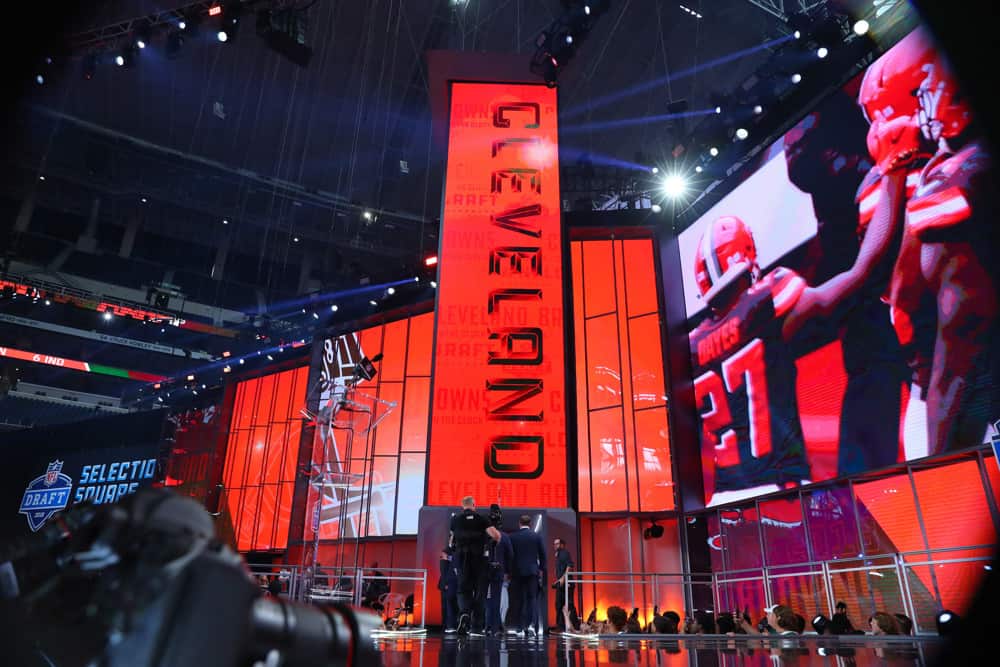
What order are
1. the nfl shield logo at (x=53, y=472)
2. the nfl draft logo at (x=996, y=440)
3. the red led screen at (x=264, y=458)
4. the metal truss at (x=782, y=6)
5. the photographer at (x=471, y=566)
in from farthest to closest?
the nfl shield logo at (x=53, y=472)
the red led screen at (x=264, y=458)
the metal truss at (x=782, y=6)
the photographer at (x=471, y=566)
the nfl draft logo at (x=996, y=440)

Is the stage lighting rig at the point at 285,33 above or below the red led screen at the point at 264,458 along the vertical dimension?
above

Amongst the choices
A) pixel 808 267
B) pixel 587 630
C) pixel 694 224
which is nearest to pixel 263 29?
pixel 694 224

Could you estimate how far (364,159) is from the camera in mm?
14797

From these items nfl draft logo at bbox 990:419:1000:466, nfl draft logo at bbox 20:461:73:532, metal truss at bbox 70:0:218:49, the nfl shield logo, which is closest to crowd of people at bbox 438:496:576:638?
nfl draft logo at bbox 990:419:1000:466

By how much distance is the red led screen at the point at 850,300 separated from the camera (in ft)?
21.9

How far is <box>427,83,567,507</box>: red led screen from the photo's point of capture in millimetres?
8172

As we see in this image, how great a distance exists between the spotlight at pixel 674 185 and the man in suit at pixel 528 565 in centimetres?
828

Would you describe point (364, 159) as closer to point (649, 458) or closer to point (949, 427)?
point (649, 458)

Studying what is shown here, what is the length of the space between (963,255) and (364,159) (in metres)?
12.4

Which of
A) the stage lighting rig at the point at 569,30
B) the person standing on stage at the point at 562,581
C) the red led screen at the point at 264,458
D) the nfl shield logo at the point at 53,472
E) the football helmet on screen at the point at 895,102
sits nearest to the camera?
the person standing on stage at the point at 562,581

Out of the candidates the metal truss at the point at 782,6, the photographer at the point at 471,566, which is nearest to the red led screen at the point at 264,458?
the photographer at the point at 471,566

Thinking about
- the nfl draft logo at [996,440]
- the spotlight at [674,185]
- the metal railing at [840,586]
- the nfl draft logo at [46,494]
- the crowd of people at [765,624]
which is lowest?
the crowd of people at [765,624]

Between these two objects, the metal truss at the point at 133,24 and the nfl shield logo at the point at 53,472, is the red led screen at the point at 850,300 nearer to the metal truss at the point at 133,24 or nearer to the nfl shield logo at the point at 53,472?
the metal truss at the point at 133,24

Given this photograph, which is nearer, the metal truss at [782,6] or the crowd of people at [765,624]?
the crowd of people at [765,624]
